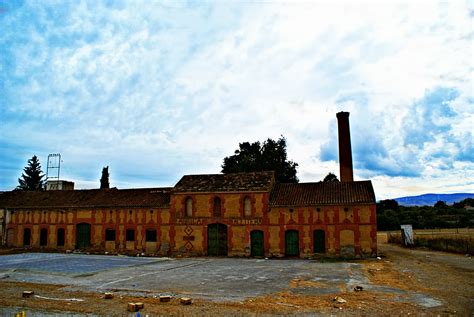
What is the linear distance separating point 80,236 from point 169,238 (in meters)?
9.18

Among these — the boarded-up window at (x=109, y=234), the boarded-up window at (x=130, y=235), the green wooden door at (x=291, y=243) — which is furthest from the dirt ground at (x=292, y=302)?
the boarded-up window at (x=109, y=234)

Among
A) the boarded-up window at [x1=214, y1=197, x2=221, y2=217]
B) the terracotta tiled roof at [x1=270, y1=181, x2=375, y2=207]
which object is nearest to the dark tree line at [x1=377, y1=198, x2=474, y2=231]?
the terracotta tiled roof at [x1=270, y1=181, x2=375, y2=207]

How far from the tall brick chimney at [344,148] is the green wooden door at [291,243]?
28.8 feet

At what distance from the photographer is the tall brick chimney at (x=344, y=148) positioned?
3581cm

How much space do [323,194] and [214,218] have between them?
9.00 m

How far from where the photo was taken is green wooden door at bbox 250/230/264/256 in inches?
1207

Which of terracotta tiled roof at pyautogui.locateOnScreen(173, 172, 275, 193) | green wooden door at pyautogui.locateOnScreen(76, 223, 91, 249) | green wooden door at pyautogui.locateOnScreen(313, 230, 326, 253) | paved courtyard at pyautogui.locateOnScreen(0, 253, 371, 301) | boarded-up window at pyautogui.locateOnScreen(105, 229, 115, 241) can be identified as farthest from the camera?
green wooden door at pyautogui.locateOnScreen(76, 223, 91, 249)

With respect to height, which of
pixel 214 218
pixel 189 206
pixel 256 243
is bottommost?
pixel 256 243

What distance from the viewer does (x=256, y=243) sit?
30.8 m

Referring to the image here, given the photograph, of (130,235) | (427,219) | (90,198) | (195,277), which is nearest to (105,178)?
(90,198)

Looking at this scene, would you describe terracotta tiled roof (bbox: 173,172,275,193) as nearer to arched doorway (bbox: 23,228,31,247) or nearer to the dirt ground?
the dirt ground

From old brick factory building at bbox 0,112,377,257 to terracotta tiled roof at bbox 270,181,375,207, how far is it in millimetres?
74

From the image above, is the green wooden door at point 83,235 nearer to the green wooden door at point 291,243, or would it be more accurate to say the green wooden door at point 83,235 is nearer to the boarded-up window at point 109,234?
the boarded-up window at point 109,234

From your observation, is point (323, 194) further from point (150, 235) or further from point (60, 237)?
point (60, 237)
